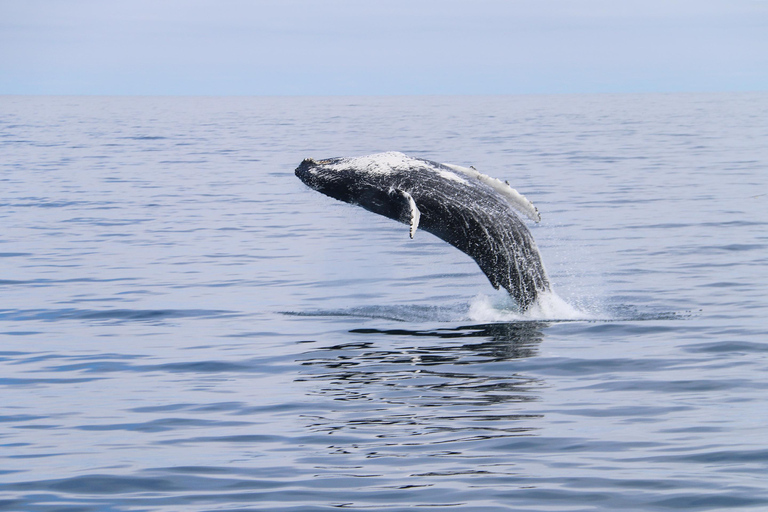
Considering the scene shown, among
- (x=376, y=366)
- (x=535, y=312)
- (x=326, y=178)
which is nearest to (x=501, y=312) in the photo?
(x=535, y=312)

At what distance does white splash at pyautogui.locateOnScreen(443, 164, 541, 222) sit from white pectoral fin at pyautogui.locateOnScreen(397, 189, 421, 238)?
988 mm

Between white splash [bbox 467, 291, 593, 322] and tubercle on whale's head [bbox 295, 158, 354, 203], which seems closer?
tubercle on whale's head [bbox 295, 158, 354, 203]

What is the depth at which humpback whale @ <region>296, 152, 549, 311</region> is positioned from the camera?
41.0ft

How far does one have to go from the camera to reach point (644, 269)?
18016 mm

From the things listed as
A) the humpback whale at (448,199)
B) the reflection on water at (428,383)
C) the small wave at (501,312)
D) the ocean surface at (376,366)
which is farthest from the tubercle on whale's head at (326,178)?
the small wave at (501,312)

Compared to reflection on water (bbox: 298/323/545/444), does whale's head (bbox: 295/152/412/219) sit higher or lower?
higher

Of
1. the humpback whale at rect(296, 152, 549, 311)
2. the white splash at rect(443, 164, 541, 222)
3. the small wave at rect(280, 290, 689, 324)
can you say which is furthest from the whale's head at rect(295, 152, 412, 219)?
the small wave at rect(280, 290, 689, 324)

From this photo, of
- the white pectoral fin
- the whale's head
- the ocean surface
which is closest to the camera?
the ocean surface

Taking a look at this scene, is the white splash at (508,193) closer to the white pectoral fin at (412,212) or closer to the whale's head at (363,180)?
the whale's head at (363,180)

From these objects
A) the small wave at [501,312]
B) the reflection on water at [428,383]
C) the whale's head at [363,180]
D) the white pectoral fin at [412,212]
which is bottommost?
the reflection on water at [428,383]

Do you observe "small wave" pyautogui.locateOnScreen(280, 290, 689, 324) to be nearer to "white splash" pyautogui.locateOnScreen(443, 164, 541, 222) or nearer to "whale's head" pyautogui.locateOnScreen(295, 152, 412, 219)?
"white splash" pyautogui.locateOnScreen(443, 164, 541, 222)

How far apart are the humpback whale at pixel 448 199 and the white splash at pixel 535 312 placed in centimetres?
87

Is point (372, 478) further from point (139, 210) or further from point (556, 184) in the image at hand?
point (556, 184)

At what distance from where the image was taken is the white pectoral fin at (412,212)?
11406 millimetres
